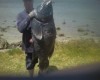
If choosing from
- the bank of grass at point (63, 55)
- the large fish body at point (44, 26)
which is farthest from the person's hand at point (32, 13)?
the bank of grass at point (63, 55)

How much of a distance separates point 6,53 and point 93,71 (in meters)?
3.15

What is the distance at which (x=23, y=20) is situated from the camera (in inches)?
87.7

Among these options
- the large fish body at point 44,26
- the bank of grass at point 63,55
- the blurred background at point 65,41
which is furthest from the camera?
the bank of grass at point 63,55

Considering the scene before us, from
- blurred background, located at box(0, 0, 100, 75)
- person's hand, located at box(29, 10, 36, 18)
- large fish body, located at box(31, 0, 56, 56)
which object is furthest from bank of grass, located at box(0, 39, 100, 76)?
person's hand, located at box(29, 10, 36, 18)

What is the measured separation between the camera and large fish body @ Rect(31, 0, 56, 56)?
7.01ft

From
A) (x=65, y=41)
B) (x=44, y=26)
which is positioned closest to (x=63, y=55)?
(x=65, y=41)

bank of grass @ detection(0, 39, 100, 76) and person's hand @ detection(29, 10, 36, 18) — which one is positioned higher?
person's hand @ detection(29, 10, 36, 18)

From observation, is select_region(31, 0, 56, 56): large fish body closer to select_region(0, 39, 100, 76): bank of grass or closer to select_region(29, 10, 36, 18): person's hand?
select_region(29, 10, 36, 18): person's hand

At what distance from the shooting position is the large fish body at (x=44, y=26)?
7.01 ft

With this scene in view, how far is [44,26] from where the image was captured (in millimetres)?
2164

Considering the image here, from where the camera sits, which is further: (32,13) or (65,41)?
(65,41)

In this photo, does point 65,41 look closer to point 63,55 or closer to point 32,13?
point 63,55

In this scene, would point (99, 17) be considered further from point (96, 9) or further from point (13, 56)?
point (13, 56)

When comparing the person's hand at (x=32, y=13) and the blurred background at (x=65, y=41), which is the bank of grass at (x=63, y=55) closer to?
the blurred background at (x=65, y=41)
